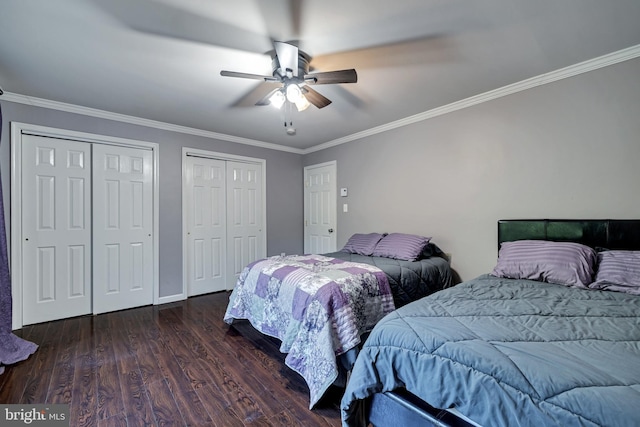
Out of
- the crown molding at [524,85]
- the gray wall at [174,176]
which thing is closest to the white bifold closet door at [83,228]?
the gray wall at [174,176]

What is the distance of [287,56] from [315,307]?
1681mm

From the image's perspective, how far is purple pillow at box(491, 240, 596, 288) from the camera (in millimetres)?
1903

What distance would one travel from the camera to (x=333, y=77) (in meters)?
1.94

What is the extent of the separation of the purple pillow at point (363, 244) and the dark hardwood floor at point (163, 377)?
142cm

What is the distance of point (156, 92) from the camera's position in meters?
2.67

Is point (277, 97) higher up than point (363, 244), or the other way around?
point (277, 97)

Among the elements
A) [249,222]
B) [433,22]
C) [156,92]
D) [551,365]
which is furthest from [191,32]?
[249,222]

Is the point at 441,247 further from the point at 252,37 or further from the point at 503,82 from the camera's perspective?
the point at 252,37

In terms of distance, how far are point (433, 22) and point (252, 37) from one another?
3.81ft

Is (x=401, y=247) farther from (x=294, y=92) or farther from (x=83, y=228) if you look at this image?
(x=83, y=228)

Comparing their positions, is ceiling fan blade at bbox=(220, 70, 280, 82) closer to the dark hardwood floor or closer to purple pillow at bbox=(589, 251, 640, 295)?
the dark hardwood floor

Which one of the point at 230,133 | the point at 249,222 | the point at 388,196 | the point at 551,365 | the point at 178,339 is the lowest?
the point at 178,339

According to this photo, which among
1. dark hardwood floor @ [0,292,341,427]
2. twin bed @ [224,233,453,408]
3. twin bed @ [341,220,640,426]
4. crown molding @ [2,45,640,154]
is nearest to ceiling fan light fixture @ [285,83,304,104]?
twin bed @ [224,233,453,408]

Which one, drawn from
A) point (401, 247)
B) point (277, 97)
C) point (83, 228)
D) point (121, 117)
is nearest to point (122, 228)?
point (83, 228)
